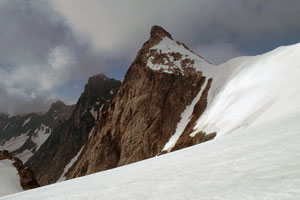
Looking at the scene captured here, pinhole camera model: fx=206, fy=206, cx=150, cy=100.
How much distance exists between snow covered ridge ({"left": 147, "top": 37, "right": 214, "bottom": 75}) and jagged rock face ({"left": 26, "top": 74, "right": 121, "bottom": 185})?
158ft

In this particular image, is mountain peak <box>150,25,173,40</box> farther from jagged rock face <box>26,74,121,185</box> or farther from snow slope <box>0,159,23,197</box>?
snow slope <box>0,159,23,197</box>

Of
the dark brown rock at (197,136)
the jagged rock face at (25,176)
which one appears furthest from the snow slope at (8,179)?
the dark brown rock at (197,136)

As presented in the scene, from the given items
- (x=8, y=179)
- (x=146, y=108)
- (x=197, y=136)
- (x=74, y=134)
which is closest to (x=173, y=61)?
(x=146, y=108)

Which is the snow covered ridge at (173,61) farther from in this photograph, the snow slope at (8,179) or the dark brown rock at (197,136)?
the snow slope at (8,179)

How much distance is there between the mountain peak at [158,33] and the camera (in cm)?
7481

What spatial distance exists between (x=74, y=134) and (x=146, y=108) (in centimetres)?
8212

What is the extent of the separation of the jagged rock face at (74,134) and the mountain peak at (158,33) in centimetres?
4730

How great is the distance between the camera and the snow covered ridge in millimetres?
61000

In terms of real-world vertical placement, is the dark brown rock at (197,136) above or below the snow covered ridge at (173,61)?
below

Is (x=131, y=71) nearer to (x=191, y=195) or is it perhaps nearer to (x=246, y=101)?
(x=246, y=101)

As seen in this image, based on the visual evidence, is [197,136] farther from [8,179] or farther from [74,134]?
[74,134]

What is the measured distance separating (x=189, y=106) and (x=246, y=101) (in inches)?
1135

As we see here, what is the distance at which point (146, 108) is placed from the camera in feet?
182

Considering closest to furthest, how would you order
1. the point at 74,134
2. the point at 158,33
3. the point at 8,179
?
the point at 8,179 < the point at 158,33 < the point at 74,134
